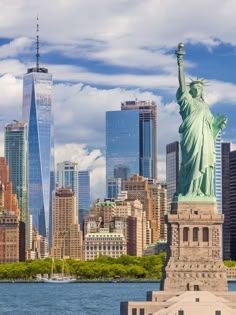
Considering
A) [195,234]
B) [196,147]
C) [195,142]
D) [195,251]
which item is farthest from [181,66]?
[195,251]

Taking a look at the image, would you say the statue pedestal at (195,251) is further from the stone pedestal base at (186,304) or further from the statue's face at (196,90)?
the statue's face at (196,90)

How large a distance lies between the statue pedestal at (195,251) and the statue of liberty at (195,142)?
118 centimetres

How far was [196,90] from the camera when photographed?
65438mm

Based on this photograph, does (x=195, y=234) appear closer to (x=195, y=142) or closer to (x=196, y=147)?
(x=196, y=147)

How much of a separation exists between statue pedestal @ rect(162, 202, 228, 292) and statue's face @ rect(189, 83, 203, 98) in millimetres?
6266

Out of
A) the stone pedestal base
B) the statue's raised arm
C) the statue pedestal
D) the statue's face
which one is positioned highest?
the statue's raised arm

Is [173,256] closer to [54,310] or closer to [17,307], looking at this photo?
[54,310]

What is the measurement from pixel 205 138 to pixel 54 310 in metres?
30.4

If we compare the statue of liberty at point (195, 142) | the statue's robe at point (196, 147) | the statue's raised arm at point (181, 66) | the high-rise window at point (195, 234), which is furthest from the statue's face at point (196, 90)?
the high-rise window at point (195, 234)

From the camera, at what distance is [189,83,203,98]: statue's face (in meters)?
65.4

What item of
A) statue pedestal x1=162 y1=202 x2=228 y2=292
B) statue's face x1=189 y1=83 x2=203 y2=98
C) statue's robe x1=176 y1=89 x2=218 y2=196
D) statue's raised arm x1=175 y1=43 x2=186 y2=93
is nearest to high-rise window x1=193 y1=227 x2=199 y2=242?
statue pedestal x1=162 y1=202 x2=228 y2=292

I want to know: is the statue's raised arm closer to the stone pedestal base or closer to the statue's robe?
the statue's robe

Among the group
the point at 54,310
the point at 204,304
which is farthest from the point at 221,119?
the point at 54,310

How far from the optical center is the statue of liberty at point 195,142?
212 ft
